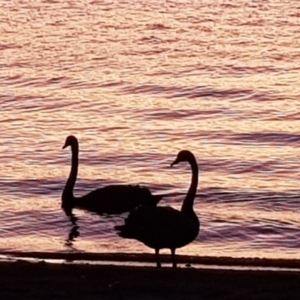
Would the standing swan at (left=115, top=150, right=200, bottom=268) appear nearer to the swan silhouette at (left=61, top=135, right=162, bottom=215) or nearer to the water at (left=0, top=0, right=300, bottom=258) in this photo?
the water at (left=0, top=0, right=300, bottom=258)

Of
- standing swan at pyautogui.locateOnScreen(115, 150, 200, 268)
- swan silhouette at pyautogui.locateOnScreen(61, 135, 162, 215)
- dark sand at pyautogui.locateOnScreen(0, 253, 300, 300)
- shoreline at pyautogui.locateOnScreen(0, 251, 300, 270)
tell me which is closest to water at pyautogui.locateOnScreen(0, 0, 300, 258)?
swan silhouette at pyautogui.locateOnScreen(61, 135, 162, 215)

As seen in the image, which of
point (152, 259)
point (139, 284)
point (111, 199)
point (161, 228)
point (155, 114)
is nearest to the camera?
point (139, 284)

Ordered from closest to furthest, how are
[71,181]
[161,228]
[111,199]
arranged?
1. [161,228]
2. [111,199]
3. [71,181]

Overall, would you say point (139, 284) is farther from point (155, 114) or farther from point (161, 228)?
point (155, 114)

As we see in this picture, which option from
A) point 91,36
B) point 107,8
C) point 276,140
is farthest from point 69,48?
point 276,140

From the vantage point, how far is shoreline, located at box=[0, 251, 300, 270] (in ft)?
42.8

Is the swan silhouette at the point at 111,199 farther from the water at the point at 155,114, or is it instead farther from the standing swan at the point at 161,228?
the standing swan at the point at 161,228

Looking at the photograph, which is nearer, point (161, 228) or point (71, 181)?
point (161, 228)

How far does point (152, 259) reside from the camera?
13406mm

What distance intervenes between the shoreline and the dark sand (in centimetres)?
146

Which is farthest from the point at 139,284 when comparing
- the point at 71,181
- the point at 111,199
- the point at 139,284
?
the point at 71,181

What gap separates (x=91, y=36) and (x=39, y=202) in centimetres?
1562

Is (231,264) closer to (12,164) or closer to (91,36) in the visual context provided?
(12,164)

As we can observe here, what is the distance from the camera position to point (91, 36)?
3209 cm
